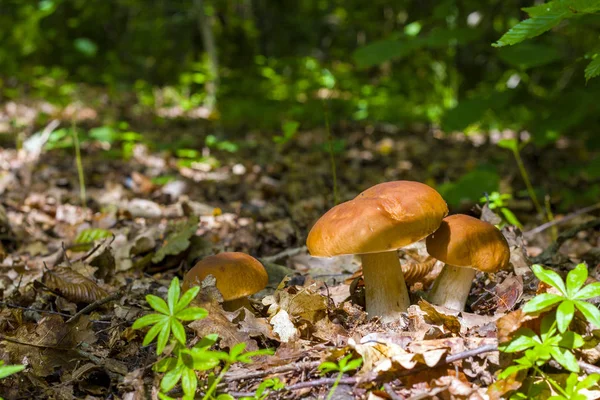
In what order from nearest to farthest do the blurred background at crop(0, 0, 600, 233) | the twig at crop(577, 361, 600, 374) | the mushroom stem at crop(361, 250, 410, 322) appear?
the twig at crop(577, 361, 600, 374) < the mushroom stem at crop(361, 250, 410, 322) < the blurred background at crop(0, 0, 600, 233)

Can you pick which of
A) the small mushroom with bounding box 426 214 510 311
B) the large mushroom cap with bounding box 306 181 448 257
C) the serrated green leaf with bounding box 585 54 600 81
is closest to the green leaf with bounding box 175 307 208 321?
the large mushroom cap with bounding box 306 181 448 257

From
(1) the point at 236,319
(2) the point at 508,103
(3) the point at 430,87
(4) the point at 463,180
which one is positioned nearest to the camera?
(1) the point at 236,319

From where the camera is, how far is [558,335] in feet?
5.82

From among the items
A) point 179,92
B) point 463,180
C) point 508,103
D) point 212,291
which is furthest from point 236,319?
point 179,92

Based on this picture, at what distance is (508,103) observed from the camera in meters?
5.98

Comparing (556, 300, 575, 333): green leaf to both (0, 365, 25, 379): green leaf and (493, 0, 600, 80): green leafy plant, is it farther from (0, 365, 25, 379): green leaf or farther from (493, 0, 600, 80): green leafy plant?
(0, 365, 25, 379): green leaf

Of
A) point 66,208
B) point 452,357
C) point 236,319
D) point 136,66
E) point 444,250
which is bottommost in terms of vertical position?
point 136,66

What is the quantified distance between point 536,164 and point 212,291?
20.2ft

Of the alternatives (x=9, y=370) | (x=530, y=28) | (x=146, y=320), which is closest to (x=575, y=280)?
(x=530, y=28)

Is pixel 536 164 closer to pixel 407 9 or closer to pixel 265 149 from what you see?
pixel 265 149

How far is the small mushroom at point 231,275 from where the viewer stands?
7.70 ft

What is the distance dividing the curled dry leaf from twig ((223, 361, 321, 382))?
1.16 metres

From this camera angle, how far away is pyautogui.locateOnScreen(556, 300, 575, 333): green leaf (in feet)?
5.40

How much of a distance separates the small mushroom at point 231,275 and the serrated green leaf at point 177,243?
1.10m
